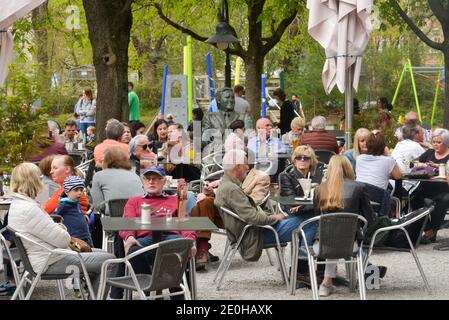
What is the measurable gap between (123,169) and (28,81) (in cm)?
145

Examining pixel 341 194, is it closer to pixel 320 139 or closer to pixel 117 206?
pixel 117 206

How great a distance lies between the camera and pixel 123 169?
37.6 ft

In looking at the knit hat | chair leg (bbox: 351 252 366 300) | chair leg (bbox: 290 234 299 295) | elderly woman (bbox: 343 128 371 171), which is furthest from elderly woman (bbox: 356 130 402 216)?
the knit hat

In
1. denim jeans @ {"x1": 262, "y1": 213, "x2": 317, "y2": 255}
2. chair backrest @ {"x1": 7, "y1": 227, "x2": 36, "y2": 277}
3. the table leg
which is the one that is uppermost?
chair backrest @ {"x1": 7, "y1": 227, "x2": 36, "y2": 277}

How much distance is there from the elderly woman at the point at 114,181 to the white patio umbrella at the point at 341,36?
3.74 m

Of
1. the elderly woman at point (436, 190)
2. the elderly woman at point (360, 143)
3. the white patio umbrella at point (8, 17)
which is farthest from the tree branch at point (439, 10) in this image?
the white patio umbrella at point (8, 17)

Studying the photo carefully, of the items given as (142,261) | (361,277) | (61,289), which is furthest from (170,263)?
(361,277)

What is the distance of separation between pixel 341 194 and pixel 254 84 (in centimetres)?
1754

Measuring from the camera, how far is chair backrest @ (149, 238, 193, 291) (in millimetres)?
8148

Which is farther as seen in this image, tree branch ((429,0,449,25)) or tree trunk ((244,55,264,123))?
tree trunk ((244,55,264,123))

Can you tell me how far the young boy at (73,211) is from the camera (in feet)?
33.0

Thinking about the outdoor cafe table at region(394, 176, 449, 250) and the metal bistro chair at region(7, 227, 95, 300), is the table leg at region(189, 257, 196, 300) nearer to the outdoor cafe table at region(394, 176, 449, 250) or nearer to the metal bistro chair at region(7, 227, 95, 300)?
the metal bistro chair at region(7, 227, 95, 300)

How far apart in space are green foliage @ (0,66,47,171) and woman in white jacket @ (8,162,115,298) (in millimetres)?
2536

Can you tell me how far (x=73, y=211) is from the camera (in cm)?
1013
